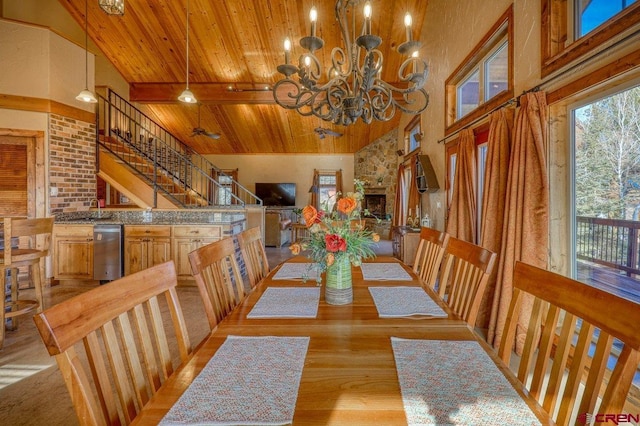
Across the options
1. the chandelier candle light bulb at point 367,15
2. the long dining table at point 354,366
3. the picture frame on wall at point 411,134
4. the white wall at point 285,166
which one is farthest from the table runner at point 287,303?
the white wall at point 285,166

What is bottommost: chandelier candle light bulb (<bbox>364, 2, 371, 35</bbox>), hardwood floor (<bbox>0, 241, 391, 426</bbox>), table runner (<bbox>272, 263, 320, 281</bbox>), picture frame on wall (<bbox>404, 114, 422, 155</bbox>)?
hardwood floor (<bbox>0, 241, 391, 426</bbox>)

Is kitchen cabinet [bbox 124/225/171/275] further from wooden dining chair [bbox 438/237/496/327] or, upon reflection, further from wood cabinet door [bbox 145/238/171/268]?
wooden dining chair [bbox 438/237/496/327]

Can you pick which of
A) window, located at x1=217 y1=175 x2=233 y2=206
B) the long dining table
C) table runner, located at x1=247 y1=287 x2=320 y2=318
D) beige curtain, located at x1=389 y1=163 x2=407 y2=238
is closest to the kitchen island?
table runner, located at x1=247 y1=287 x2=320 y2=318

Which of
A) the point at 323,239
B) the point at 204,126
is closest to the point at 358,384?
the point at 323,239

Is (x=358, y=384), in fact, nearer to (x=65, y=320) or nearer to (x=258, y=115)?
(x=65, y=320)

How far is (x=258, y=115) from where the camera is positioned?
8.62 meters

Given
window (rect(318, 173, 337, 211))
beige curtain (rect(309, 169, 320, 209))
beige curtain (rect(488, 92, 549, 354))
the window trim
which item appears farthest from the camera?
window (rect(318, 173, 337, 211))

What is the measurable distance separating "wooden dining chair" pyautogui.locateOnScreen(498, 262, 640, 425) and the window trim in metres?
1.67

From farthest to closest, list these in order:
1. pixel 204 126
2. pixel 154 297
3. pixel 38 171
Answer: pixel 204 126, pixel 38 171, pixel 154 297

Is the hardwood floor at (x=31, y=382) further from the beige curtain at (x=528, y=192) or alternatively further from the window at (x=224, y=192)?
the window at (x=224, y=192)

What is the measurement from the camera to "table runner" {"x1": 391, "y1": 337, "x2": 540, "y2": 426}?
0.79 metres

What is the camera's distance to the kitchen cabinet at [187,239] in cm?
442

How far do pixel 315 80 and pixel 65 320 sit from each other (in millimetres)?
2139

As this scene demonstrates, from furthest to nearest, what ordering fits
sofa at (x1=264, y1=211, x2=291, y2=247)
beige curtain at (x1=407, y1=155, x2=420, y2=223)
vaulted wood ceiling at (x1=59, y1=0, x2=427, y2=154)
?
sofa at (x1=264, y1=211, x2=291, y2=247), beige curtain at (x1=407, y1=155, x2=420, y2=223), vaulted wood ceiling at (x1=59, y1=0, x2=427, y2=154)
